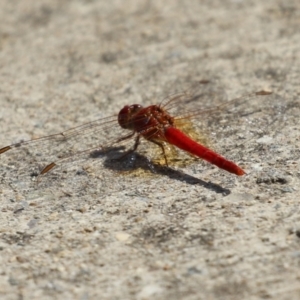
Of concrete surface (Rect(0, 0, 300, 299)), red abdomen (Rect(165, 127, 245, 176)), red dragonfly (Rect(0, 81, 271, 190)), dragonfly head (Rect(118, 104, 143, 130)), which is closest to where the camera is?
concrete surface (Rect(0, 0, 300, 299))

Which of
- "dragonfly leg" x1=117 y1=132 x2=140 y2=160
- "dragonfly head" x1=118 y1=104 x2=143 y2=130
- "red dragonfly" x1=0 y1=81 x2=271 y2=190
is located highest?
"dragonfly head" x1=118 y1=104 x2=143 y2=130

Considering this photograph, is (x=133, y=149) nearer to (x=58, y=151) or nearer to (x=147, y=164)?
(x=147, y=164)

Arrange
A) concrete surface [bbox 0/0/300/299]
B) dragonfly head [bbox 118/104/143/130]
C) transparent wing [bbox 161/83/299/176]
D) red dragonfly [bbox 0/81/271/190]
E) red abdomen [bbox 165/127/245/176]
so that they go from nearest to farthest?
concrete surface [bbox 0/0/300/299] → red abdomen [bbox 165/127/245/176] → transparent wing [bbox 161/83/299/176] → red dragonfly [bbox 0/81/271/190] → dragonfly head [bbox 118/104/143/130]

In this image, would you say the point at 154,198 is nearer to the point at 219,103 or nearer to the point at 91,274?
the point at 91,274

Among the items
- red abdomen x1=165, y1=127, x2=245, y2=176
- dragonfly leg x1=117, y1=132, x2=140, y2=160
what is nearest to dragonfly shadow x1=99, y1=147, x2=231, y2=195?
dragonfly leg x1=117, y1=132, x2=140, y2=160

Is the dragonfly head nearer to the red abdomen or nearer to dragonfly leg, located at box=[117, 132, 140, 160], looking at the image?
dragonfly leg, located at box=[117, 132, 140, 160]

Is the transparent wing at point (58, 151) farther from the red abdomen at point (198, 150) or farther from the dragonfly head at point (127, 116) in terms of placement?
the red abdomen at point (198, 150)

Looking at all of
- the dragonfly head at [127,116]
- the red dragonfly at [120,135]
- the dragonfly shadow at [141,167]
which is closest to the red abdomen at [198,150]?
the red dragonfly at [120,135]
